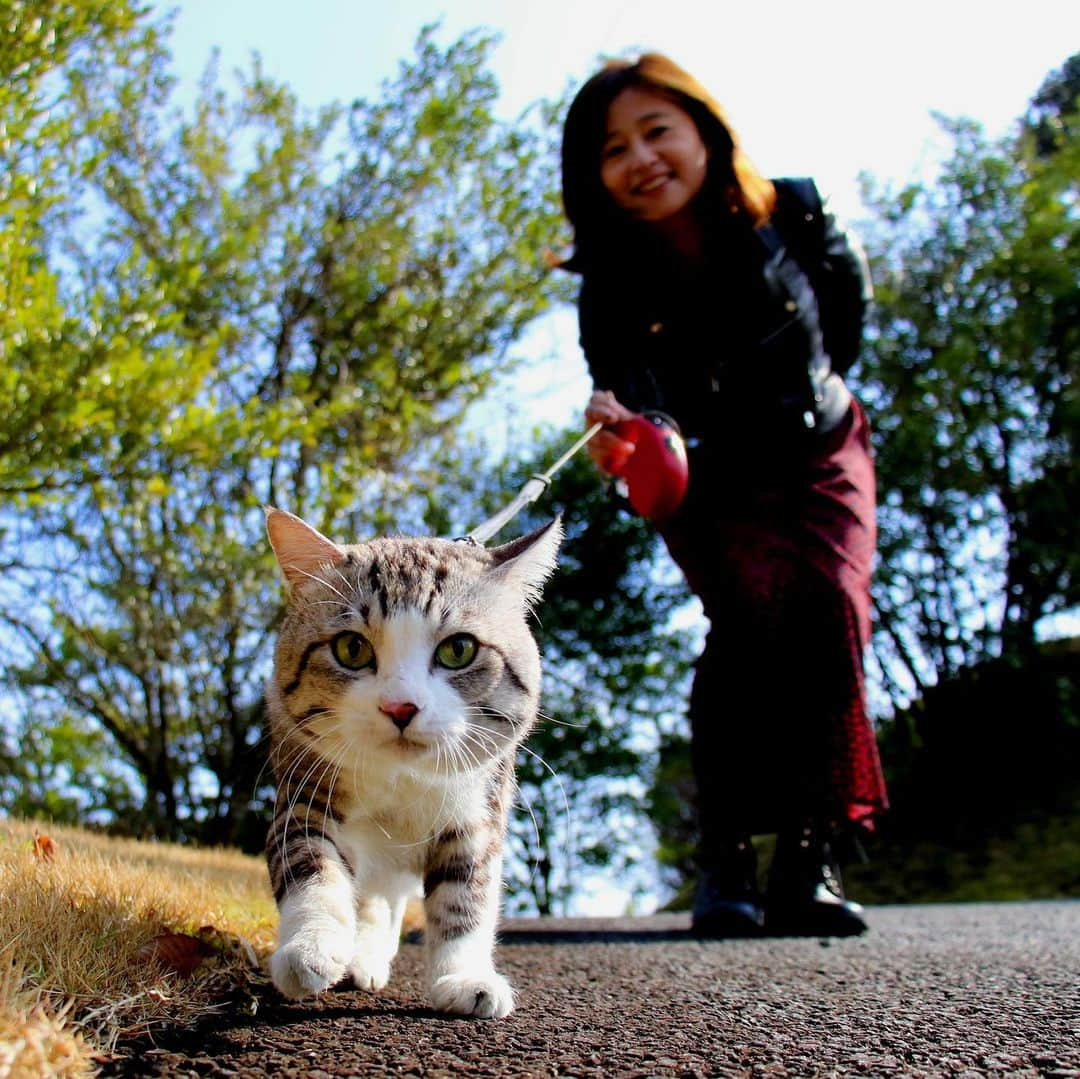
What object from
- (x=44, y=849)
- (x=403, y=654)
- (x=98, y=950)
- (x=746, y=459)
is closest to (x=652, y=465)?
(x=746, y=459)

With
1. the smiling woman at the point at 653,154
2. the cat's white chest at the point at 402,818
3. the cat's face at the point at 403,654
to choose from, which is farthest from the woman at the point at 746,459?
the cat's white chest at the point at 402,818

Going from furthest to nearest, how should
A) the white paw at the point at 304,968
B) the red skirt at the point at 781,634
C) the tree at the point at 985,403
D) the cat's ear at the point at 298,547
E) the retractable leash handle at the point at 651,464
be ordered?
the tree at the point at 985,403
the red skirt at the point at 781,634
the retractable leash handle at the point at 651,464
the cat's ear at the point at 298,547
the white paw at the point at 304,968

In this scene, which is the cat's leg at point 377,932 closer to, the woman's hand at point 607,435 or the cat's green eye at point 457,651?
the cat's green eye at point 457,651

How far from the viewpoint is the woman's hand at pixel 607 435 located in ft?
8.19

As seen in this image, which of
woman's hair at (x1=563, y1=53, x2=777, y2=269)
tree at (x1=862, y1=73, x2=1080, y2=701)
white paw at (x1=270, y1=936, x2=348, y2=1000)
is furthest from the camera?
tree at (x1=862, y1=73, x2=1080, y2=701)

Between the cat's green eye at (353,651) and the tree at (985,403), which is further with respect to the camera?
the tree at (985,403)

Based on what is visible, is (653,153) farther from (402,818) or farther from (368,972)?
(368,972)

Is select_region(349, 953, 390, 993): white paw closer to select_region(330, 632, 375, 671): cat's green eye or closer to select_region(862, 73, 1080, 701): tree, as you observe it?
select_region(330, 632, 375, 671): cat's green eye

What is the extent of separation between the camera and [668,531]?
2982 mm

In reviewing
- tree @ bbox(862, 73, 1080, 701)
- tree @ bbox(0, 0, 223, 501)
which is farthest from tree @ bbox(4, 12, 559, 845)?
tree @ bbox(862, 73, 1080, 701)

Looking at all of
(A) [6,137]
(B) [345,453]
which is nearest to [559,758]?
(B) [345,453]

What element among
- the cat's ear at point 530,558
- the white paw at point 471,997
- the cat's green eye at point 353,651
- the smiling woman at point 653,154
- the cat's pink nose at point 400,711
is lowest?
the white paw at point 471,997

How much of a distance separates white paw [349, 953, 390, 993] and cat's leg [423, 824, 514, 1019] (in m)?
0.19

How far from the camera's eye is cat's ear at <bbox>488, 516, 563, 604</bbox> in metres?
1.93
